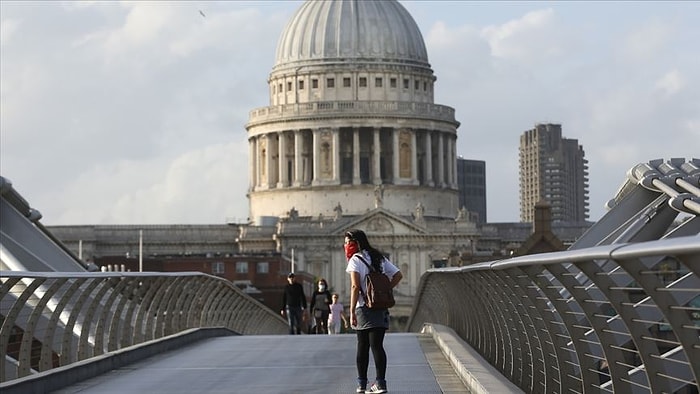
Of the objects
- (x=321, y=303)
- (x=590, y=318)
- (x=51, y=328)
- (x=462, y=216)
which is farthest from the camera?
(x=462, y=216)

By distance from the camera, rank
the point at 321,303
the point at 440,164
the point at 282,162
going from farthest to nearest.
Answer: the point at 440,164, the point at 282,162, the point at 321,303

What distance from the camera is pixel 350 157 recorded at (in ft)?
576

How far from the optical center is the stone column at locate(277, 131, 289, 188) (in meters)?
174

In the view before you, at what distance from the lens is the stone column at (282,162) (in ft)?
572

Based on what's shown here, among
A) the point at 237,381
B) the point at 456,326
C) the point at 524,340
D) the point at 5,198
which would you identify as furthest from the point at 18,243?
the point at 524,340

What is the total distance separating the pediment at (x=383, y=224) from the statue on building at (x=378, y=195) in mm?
1482

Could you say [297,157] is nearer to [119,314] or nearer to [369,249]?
[119,314]

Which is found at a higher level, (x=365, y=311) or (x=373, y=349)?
(x=365, y=311)

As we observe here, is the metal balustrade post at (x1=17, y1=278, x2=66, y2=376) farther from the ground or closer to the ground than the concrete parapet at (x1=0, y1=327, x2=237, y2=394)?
farther from the ground

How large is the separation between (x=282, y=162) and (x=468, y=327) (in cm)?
15069

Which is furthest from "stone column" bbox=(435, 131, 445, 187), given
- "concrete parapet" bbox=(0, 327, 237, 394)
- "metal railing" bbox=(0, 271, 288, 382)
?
"concrete parapet" bbox=(0, 327, 237, 394)

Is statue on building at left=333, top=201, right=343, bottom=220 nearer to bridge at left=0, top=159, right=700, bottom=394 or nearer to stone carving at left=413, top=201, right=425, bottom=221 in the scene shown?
stone carving at left=413, top=201, right=425, bottom=221

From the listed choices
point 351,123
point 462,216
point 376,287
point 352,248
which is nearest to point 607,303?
point 376,287

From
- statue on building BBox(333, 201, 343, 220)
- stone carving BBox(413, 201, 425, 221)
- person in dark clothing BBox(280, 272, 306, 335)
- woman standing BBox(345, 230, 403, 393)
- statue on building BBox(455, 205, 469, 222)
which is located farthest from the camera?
statue on building BBox(455, 205, 469, 222)
